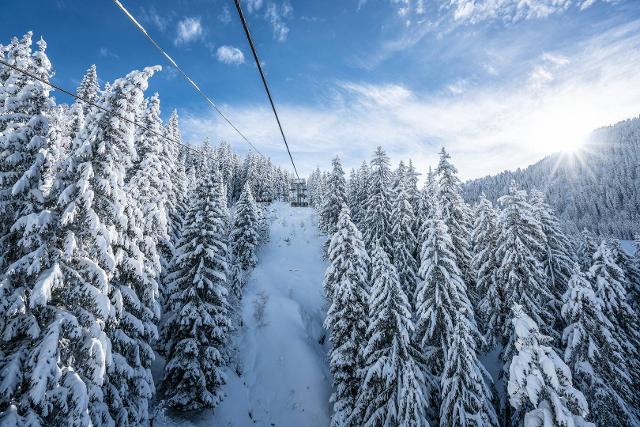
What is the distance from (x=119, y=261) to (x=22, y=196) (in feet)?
12.8

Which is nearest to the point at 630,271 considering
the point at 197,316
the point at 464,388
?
the point at 464,388

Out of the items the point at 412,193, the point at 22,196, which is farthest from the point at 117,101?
the point at 412,193

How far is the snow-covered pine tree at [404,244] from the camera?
25734 mm

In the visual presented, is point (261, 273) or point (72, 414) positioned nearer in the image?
point (72, 414)

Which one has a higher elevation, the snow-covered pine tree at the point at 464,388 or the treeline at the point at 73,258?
the treeline at the point at 73,258

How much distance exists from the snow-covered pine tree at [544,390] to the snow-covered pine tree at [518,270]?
1109 cm

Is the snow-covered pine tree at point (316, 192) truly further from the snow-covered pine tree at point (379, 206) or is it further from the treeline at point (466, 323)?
the treeline at point (466, 323)

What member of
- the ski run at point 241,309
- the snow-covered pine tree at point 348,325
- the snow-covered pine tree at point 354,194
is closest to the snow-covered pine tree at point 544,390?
the ski run at point 241,309

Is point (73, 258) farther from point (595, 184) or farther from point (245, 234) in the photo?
point (595, 184)

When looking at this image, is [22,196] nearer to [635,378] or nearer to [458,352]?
[458,352]

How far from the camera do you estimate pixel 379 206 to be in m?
30.2

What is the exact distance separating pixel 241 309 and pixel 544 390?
98.0 ft

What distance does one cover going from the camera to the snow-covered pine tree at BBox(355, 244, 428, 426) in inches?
581

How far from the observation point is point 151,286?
13844 millimetres
